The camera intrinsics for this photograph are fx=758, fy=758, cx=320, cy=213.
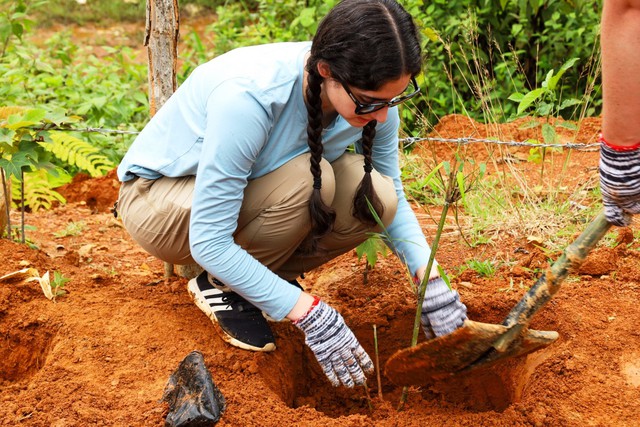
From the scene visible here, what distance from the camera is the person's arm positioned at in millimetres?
1511

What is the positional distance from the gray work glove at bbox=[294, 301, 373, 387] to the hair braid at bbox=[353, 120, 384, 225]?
1.26 feet

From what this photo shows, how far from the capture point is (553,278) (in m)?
2.00

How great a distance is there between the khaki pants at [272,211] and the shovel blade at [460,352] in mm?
549

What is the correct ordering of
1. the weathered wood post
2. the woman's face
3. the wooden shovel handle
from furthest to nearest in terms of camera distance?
the weathered wood post
the woman's face
the wooden shovel handle

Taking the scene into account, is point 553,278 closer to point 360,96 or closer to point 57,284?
point 360,96

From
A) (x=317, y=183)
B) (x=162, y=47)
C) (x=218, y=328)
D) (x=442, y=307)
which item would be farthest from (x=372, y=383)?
(x=162, y=47)

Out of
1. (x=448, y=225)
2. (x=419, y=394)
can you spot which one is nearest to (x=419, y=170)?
(x=448, y=225)

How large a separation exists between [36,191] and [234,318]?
6.76 ft

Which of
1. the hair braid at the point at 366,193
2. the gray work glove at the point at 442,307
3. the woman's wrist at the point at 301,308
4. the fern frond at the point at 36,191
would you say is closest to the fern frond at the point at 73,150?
the fern frond at the point at 36,191

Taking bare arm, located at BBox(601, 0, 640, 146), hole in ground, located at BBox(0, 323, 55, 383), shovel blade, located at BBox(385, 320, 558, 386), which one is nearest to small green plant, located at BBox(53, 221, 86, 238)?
hole in ground, located at BBox(0, 323, 55, 383)

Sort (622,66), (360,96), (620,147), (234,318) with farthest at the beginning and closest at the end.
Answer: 1. (234,318)
2. (360,96)
3. (620,147)
4. (622,66)

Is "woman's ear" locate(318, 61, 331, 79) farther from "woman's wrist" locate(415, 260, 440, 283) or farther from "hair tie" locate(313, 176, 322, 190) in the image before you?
"woman's wrist" locate(415, 260, 440, 283)

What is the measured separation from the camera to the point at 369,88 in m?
2.05

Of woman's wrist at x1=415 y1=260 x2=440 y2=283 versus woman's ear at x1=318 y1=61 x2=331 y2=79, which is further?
woman's wrist at x1=415 y1=260 x2=440 y2=283
